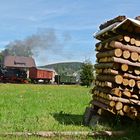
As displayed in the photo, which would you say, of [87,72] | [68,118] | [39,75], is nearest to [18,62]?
[39,75]

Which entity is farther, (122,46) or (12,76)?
(12,76)

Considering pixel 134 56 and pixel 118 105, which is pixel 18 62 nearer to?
pixel 134 56

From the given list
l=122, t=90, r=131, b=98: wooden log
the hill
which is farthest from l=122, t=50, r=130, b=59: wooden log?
the hill

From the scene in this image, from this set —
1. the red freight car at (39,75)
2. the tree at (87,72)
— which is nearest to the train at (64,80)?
the red freight car at (39,75)

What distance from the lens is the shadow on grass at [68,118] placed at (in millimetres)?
13406

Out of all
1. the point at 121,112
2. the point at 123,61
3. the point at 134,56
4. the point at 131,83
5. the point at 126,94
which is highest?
the point at 134,56

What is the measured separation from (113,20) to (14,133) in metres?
4.59

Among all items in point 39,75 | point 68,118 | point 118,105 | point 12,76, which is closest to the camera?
point 118,105

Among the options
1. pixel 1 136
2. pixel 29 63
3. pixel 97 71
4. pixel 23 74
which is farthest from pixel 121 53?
pixel 29 63

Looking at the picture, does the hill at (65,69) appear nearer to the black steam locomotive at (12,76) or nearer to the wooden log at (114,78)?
the black steam locomotive at (12,76)

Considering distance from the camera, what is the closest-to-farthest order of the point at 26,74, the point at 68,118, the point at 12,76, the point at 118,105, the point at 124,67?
1. the point at 118,105
2. the point at 124,67
3. the point at 68,118
4. the point at 12,76
5. the point at 26,74

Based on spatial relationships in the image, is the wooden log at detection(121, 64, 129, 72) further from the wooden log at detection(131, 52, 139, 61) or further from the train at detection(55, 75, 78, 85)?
the train at detection(55, 75, 78, 85)

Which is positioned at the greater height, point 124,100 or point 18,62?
point 18,62

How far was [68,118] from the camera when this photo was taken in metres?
14.4
